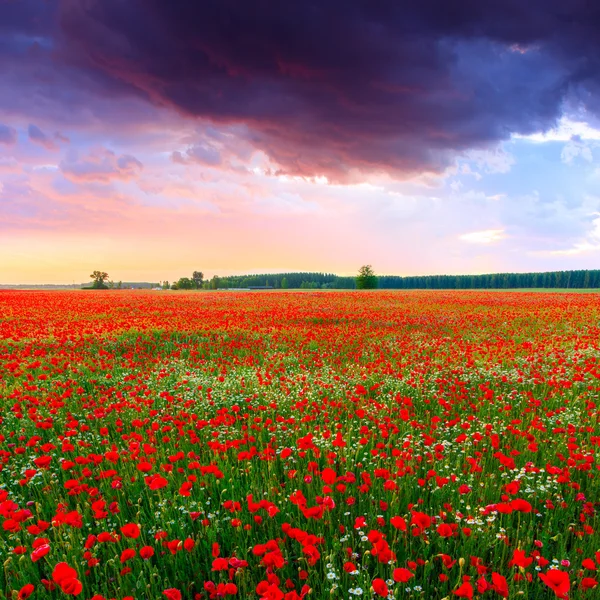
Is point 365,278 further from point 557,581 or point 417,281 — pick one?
point 557,581

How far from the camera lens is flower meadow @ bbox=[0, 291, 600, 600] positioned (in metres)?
2.91

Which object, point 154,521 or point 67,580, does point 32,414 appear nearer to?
point 154,521

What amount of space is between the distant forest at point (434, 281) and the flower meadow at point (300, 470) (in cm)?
13796

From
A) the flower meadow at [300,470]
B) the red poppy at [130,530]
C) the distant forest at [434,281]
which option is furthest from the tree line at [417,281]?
the red poppy at [130,530]

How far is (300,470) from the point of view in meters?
4.62

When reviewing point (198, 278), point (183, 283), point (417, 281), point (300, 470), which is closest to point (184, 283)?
point (183, 283)

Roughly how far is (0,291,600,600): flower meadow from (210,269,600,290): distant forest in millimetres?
137962

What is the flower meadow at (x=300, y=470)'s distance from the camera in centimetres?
291

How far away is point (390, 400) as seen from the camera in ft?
23.5

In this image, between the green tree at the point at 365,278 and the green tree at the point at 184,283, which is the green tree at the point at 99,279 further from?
the green tree at the point at 365,278

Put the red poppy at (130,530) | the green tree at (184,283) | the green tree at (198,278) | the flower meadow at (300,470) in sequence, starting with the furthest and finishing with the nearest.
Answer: the green tree at (198,278), the green tree at (184,283), the flower meadow at (300,470), the red poppy at (130,530)

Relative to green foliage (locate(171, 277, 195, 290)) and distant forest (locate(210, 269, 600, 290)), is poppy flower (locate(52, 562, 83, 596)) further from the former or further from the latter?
distant forest (locate(210, 269, 600, 290))

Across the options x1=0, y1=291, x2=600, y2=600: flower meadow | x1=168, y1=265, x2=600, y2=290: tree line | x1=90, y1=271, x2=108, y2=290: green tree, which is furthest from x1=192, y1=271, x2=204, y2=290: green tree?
x1=0, y1=291, x2=600, y2=600: flower meadow

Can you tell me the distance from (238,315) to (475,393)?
14962mm
